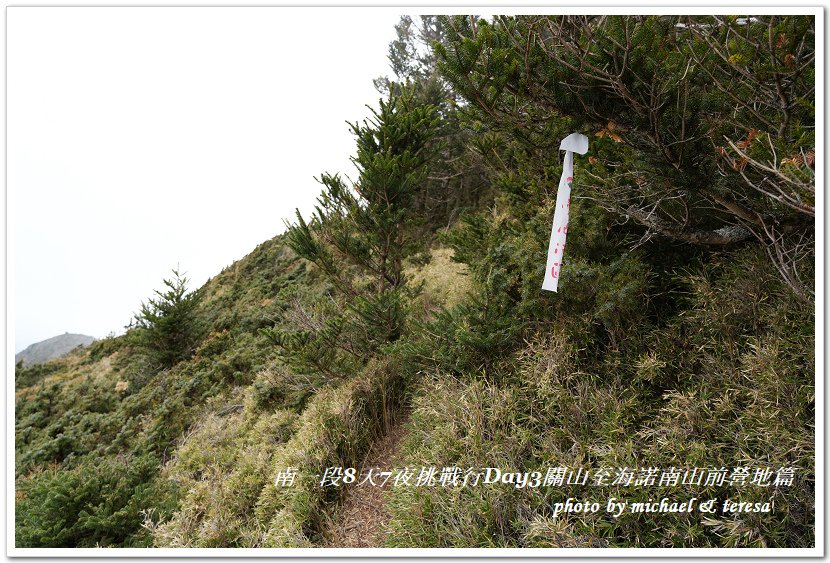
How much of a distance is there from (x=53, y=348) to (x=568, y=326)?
21.9 metres

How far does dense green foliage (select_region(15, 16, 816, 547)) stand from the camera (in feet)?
6.88

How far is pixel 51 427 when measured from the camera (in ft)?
28.5

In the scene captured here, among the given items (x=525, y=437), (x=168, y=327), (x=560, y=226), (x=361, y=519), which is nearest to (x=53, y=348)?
(x=168, y=327)

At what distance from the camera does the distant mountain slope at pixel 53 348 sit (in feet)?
45.8

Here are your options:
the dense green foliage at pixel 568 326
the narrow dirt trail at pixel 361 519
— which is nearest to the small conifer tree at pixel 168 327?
the dense green foliage at pixel 568 326

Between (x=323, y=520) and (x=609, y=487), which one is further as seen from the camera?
(x=323, y=520)

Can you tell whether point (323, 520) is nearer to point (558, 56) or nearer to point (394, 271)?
point (394, 271)

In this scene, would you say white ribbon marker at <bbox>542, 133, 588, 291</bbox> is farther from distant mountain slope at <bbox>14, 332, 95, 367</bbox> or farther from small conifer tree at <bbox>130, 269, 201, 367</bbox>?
distant mountain slope at <bbox>14, 332, 95, 367</bbox>

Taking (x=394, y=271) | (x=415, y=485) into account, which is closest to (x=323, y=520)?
(x=415, y=485)

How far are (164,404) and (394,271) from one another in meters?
6.72

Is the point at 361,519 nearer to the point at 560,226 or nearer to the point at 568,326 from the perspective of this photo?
the point at 568,326

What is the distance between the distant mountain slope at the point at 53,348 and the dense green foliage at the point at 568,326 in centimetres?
1172

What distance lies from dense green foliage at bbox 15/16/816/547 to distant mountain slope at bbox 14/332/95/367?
11.7m

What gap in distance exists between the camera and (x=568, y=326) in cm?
331
